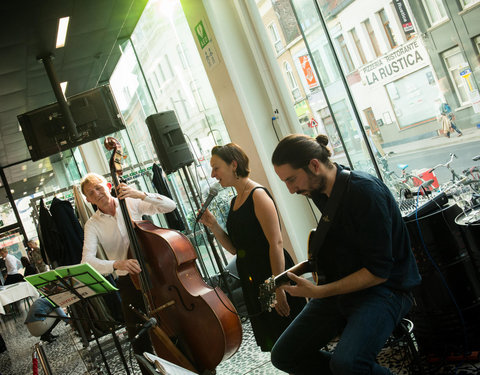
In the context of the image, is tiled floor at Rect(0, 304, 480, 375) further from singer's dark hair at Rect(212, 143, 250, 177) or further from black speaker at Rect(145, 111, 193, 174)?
black speaker at Rect(145, 111, 193, 174)

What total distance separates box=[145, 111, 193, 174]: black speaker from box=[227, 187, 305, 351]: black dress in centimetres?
164

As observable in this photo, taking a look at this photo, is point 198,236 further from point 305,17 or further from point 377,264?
point 377,264

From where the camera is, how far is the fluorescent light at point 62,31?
5348 millimetres

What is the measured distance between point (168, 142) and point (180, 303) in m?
1.80

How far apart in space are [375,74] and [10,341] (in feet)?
27.2

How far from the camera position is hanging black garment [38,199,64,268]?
4797mm

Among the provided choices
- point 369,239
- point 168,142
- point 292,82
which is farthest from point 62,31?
point 369,239

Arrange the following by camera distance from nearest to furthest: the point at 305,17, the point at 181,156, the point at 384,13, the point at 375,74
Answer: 1. the point at 384,13
2. the point at 375,74
3. the point at 305,17
4. the point at 181,156

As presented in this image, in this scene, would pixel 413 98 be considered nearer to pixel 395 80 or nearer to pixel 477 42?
pixel 395 80

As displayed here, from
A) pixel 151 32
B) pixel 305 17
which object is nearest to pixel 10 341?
pixel 151 32

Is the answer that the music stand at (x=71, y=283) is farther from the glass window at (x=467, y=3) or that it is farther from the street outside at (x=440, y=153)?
the glass window at (x=467, y=3)

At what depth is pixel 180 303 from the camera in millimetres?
2672

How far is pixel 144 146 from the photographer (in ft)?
24.8

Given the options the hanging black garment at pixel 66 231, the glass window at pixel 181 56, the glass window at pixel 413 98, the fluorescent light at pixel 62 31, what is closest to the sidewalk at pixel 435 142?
the glass window at pixel 413 98
